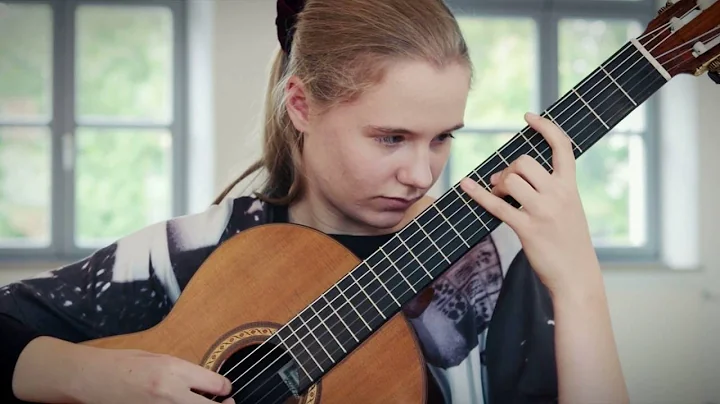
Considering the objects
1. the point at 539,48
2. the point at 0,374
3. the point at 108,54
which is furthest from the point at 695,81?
the point at 0,374

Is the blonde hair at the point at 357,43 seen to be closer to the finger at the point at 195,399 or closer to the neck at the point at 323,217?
the neck at the point at 323,217

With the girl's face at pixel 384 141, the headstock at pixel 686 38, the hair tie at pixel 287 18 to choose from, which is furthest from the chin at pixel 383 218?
the headstock at pixel 686 38

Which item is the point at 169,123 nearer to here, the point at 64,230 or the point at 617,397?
the point at 64,230

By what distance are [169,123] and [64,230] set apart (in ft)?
0.59

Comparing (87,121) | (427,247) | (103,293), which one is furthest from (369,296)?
(87,121)

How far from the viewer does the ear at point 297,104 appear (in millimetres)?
883

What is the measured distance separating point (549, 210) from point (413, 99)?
183 mm

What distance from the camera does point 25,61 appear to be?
95 centimetres

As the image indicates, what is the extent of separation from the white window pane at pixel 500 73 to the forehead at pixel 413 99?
0.16 metres

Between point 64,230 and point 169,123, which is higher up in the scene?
point 169,123

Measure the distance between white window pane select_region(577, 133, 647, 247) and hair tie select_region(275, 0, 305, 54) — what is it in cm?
42

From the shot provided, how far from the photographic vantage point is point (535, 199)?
2.58ft

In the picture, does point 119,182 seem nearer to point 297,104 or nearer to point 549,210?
point 297,104

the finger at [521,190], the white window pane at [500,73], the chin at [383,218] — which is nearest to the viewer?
the finger at [521,190]
